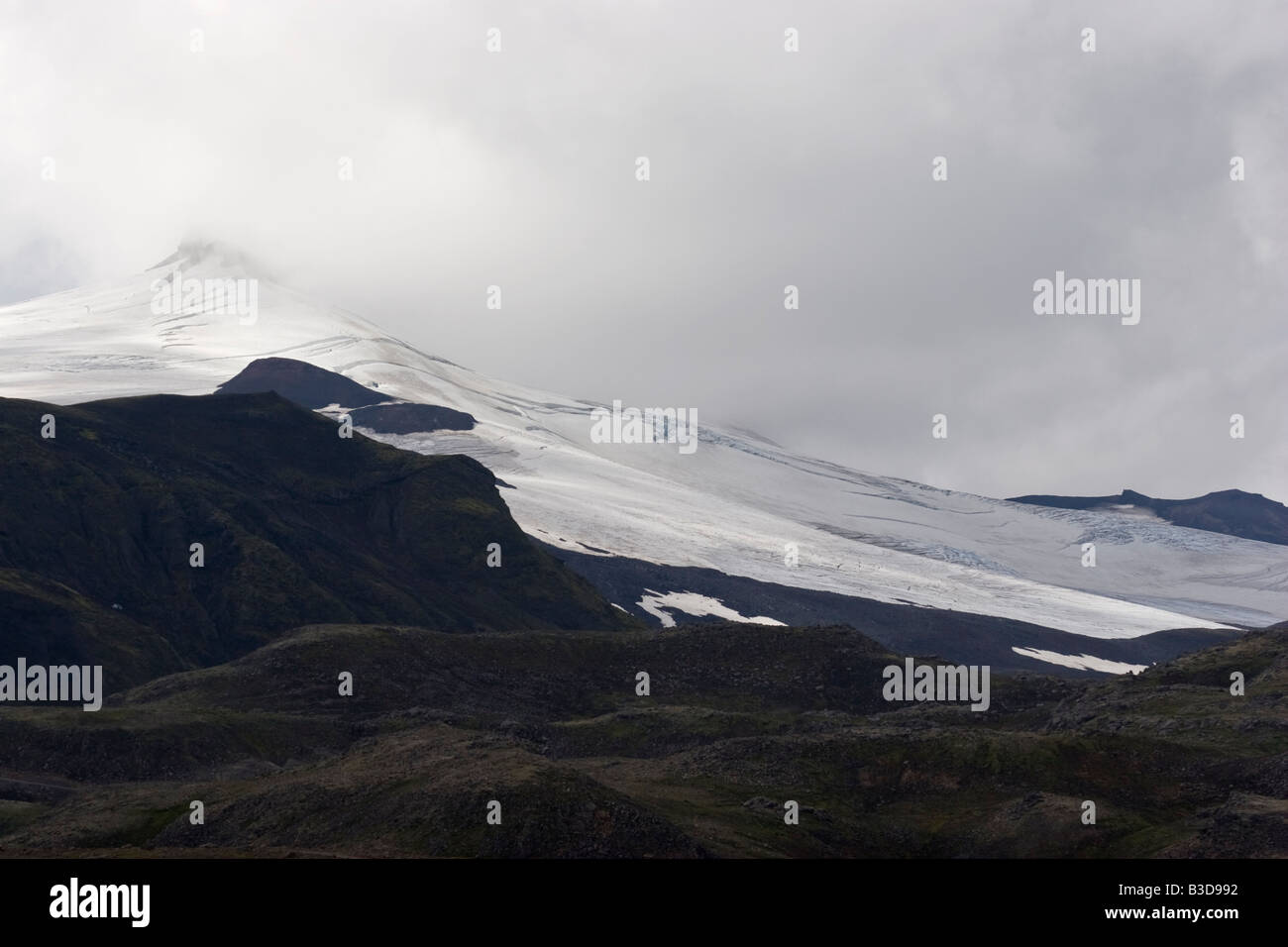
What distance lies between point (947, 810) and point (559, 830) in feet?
77.4

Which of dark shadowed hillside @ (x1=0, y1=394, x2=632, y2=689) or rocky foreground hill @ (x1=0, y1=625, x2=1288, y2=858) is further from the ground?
dark shadowed hillside @ (x1=0, y1=394, x2=632, y2=689)

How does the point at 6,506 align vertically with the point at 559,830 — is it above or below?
above

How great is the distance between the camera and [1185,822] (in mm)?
65188

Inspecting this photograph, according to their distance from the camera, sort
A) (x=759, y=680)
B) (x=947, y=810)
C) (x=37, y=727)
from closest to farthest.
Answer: (x=947, y=810)
(x=37, y=727)
(x=759, y=680)

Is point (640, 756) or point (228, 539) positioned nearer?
point (640, 756)

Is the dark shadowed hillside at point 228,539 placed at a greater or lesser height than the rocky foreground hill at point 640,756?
greater

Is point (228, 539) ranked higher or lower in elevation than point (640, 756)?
higher

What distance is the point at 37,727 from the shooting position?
82.9m

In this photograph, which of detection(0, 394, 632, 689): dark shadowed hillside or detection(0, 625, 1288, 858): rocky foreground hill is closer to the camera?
detection(0, 625, 1288, 858): rocky foreground hill

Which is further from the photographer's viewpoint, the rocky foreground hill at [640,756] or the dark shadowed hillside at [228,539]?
the dark shadowed hillside at [228,539]
